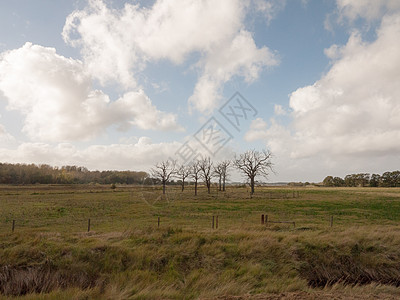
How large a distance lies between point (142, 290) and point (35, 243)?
596cm

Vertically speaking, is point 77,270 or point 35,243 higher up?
point 35,243

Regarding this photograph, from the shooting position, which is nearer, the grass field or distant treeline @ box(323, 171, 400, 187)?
the grass field

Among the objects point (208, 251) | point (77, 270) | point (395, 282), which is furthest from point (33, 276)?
point (395, 282)

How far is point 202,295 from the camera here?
288 inches

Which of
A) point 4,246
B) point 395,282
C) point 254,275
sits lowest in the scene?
point 395,282

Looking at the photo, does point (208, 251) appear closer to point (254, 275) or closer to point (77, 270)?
point (254, 275)

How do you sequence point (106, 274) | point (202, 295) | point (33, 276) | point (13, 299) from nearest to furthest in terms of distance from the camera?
point (13, 299) < point (202, 295) < point (33, 276) < point (106, 274)

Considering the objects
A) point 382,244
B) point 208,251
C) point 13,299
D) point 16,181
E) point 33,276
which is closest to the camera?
point 13,299

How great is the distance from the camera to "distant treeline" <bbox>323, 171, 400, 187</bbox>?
13700 cm

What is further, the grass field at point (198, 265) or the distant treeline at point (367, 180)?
the distant treeline at point (367, 180)

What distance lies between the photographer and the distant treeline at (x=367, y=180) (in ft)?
449

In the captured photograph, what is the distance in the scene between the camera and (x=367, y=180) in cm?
14900

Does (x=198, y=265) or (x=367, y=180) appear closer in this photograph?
(x=198, y=265)

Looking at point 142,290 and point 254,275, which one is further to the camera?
point 254,275
